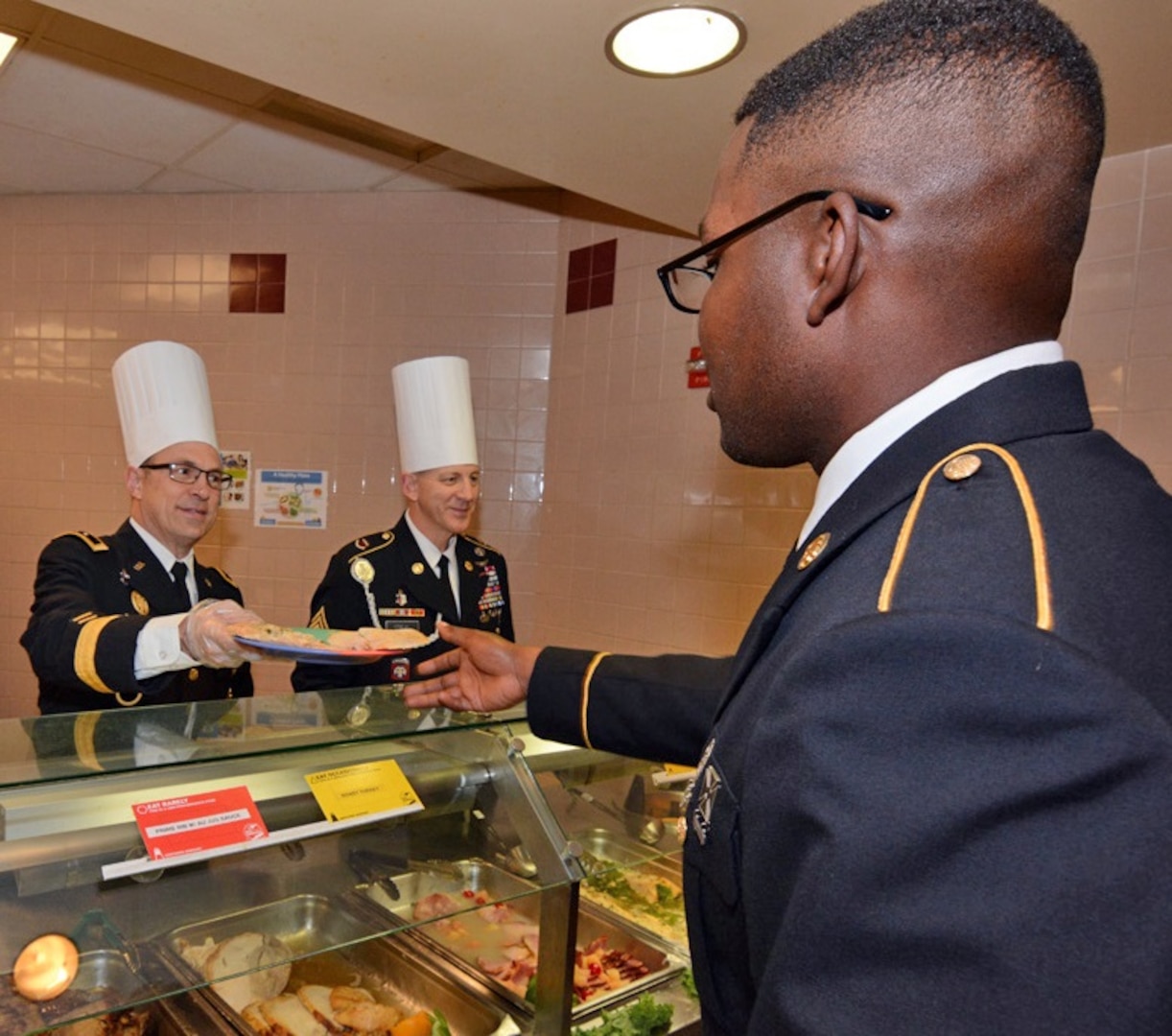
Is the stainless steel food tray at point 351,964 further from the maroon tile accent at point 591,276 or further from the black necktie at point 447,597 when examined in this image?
the maroon tile accent at point 591,276

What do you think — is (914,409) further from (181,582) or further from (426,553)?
(426,553)

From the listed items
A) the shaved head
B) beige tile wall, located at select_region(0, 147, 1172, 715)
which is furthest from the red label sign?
beige tile wall, located at select_region(0, 147, 1172, 715)

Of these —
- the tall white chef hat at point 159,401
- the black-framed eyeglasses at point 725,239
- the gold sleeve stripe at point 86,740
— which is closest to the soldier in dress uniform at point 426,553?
the tall white chef hat at point 159,401

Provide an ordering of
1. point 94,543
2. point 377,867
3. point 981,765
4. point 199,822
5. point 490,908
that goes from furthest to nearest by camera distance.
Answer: point 94,543 < point 490,908 < point 377,867 < point 199,822 < point 981,765

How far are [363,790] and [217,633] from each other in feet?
1.58

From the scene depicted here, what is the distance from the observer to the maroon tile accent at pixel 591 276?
14.2 ft

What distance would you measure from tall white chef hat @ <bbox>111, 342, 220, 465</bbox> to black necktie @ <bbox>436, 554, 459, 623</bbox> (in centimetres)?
98

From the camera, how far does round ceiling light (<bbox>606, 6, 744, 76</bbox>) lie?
2158 millimetres

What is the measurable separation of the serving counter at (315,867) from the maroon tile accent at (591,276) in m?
3.01

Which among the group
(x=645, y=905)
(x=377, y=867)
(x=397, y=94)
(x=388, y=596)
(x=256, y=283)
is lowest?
(x=645, y=905)

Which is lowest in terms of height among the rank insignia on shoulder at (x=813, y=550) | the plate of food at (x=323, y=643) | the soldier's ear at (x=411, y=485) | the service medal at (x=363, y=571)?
the service medal at (x=363, y=571)

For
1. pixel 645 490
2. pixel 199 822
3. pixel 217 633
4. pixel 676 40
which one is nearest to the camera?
pixel 199 822

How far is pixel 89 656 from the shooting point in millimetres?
1941

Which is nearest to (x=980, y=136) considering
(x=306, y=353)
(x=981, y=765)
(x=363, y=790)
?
(x=981, y=765)
